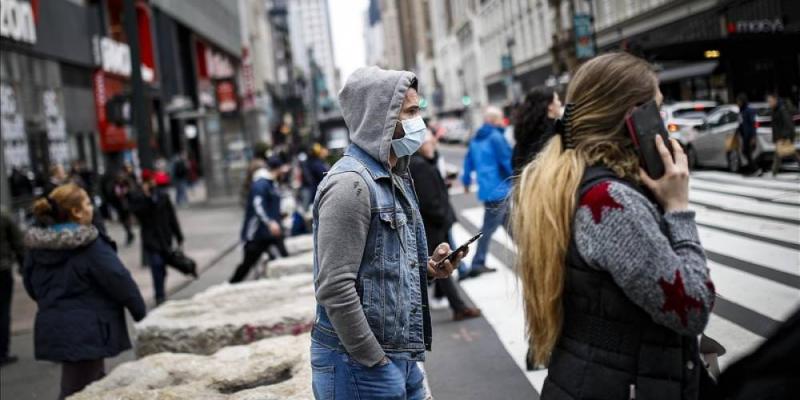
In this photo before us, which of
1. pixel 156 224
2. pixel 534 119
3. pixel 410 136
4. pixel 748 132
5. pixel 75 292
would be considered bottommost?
pixel 75 292

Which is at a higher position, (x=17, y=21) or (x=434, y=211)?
(x=17, y=21)

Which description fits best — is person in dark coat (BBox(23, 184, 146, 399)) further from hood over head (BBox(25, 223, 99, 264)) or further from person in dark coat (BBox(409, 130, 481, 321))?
person in dark coat (BBox(409, 130, 481, 321))

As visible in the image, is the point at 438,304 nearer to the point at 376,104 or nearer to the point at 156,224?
the point at 156,224

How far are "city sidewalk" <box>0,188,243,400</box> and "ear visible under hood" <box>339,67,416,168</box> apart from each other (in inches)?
218

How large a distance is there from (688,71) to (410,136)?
3392 cm

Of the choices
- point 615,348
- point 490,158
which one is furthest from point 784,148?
point 615,348

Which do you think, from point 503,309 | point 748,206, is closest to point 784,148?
point 748,206

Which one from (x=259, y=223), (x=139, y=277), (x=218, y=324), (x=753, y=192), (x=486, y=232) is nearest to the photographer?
(x=218, y=324)

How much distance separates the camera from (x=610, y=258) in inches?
96.4

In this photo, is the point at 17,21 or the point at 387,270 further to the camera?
the point at 17,21

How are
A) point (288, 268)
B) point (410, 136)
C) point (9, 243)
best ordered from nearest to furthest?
1. point (410, 136)
2. point (9, 243)
3. point (288, 268)

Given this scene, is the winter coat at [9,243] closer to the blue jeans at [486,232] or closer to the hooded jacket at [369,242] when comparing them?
the blue jeans at [486,232]

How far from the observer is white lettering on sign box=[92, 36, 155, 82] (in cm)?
3069

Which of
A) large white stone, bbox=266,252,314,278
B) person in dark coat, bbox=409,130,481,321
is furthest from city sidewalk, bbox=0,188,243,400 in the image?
person in dark coat, bbox=409,130,481,321
